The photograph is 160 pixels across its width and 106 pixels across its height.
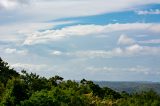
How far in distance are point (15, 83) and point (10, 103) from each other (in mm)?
3975

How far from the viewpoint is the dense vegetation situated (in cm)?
7588

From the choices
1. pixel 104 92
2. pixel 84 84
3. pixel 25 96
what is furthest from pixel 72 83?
pixel 25 96

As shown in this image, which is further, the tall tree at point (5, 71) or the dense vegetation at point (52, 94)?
the tall tree at point (5, 71)

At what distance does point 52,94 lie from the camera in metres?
80.1

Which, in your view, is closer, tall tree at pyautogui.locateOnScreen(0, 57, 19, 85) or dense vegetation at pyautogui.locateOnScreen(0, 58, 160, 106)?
dense vegetation at pyautogui.locateOnScreen(0, 58, 160, 106)

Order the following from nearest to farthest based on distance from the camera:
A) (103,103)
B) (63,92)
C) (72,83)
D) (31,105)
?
(31,105)
(63,92)
(103,103)
(72,83)

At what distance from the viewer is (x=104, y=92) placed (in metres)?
126

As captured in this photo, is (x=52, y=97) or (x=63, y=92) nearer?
(x=52, y=97)

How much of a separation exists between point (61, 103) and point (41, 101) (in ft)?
13.9

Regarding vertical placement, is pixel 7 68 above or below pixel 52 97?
above

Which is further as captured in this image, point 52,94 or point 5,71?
point 5,71

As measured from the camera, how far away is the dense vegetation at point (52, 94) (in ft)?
249

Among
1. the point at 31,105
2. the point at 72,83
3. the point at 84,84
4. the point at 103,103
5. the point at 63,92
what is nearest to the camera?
the point at 31,105

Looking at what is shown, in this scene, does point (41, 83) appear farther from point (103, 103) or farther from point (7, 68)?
point (7, 68)
